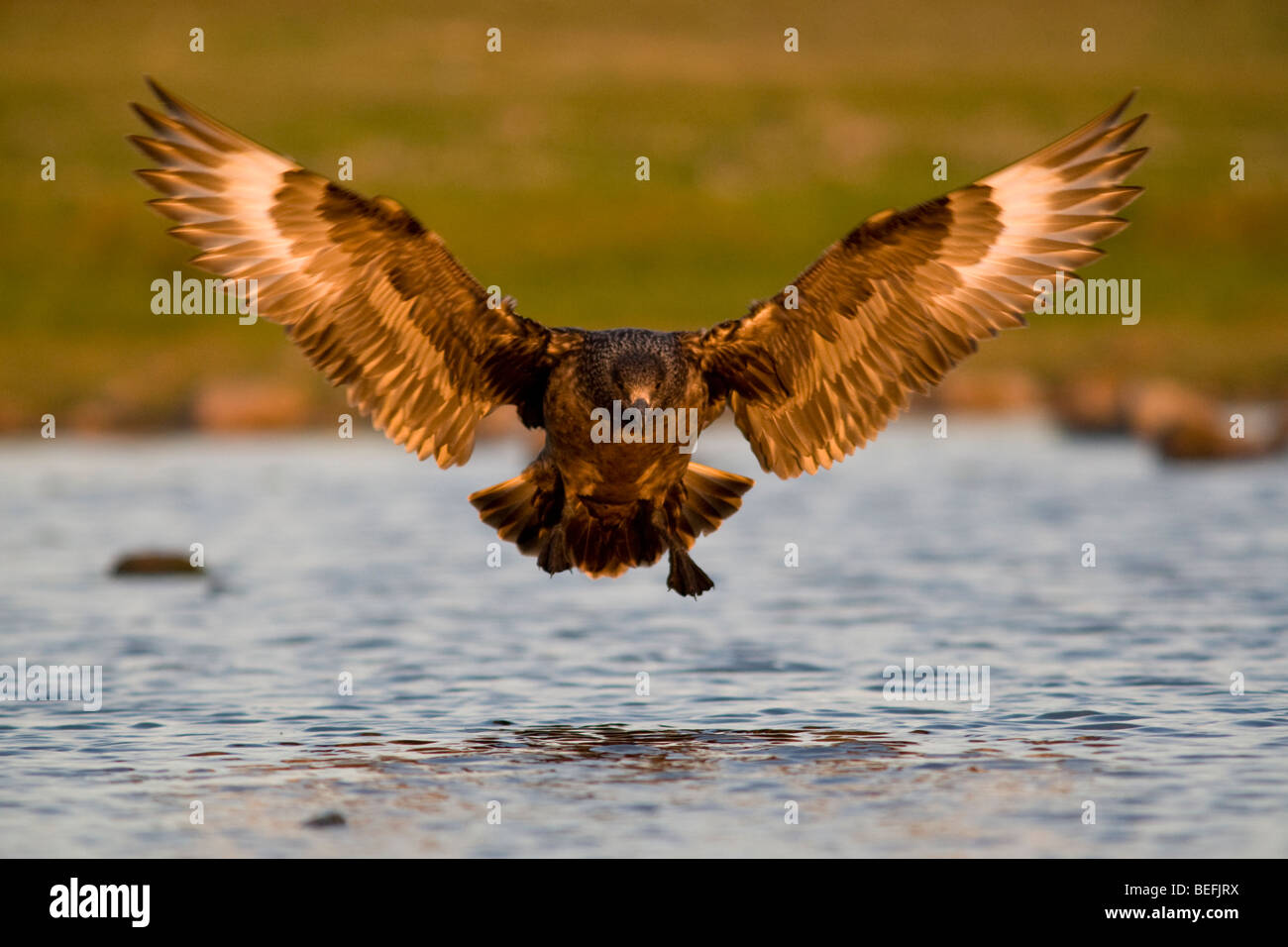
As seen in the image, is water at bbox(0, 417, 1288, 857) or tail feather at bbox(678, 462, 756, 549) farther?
tail feather at bbox(678, 462, 756, 549)

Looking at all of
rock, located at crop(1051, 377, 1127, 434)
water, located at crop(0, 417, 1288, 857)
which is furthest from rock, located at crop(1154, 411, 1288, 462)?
rock, located at crop(1051, 377, 1127, 434)

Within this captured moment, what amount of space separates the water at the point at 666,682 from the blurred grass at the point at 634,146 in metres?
10.3

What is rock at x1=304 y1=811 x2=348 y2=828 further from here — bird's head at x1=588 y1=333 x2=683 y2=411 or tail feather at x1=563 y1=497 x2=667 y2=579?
bird's head at x1=588 y1=333 x2=683 y2=411

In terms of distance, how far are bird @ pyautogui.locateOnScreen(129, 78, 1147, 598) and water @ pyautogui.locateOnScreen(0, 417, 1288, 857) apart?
1.36 m

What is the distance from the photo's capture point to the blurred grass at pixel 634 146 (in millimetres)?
37094

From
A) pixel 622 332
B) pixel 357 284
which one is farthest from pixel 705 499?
pixel 357 284

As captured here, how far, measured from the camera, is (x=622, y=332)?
31.4ft

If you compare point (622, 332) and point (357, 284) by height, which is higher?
point (357, 284)

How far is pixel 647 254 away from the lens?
144 ft

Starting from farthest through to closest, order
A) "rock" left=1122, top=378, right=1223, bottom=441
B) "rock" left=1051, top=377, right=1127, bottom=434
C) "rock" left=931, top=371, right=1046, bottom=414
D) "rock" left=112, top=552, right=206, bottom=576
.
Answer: "rock" left=931, top=371, right=1046, bottom=414 → "rock" left=1051, top=377, right=1127, bottom=434 → "rock" left=1122, top=378, right=1223, bottom=441 → "rock" left=112, top=552, right=206, bottom=576

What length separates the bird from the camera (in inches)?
366

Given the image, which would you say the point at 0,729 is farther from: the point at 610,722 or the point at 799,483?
the point at 799,483

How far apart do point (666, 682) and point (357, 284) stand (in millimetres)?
3662

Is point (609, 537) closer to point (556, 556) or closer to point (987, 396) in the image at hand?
point (556, 556)
